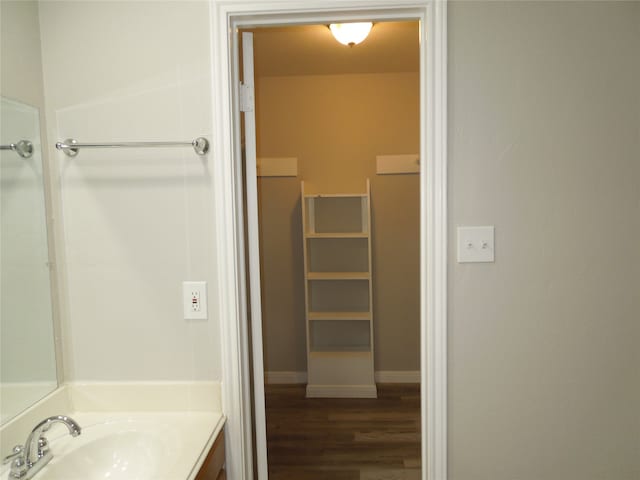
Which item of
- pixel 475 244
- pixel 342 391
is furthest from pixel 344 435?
pixel 475 244

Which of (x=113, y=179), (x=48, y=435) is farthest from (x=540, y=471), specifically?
(x=113, y=179)

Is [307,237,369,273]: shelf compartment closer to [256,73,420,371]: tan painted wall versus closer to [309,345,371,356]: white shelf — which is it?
[256,73,420,371]: tan painted wall

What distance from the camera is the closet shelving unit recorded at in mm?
3488

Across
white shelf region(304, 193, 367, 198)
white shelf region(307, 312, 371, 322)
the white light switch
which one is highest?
white shelf region(304, 193, 367, 198)

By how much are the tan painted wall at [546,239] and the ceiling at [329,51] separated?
116 cm

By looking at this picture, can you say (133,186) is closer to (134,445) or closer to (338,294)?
(134,445)

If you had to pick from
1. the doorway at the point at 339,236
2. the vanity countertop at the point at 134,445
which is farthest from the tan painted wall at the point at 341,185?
the vanity countertop at the point at 134,445

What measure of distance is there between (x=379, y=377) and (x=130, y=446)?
2.60 meters

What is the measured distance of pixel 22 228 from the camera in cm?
137

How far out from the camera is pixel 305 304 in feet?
11.7

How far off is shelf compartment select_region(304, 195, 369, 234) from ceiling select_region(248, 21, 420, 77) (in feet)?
3.22

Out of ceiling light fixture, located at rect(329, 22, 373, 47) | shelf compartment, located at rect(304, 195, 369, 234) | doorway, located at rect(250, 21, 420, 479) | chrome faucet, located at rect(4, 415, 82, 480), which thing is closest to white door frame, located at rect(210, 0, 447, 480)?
chrome faucet, located at rect(4, 415, 82, 480)

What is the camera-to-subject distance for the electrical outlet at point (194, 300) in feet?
4.94

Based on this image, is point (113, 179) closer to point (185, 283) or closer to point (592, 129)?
point (185, 283)
